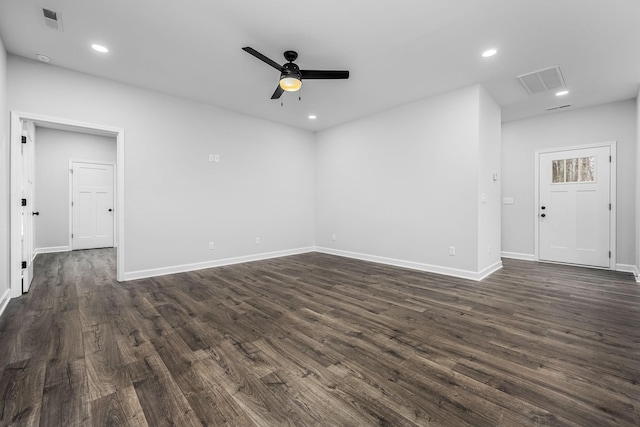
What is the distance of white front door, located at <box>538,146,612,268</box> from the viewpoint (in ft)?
15.7

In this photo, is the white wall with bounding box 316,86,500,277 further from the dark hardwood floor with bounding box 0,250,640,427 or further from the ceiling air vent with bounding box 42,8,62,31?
the ceiling air vent with bounding box 42,8,62,31

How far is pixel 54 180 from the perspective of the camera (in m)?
6.47

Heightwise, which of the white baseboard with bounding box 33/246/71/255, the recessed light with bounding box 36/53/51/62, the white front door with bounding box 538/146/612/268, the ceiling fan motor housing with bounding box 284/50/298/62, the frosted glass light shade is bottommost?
the white baseboard with bounding box 33/246/71/255

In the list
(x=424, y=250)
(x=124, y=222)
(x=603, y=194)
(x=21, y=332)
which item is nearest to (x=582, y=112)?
(x=603, y=194)

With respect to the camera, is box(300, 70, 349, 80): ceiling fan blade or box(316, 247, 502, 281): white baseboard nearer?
box(300, 70, 349, 80): ceiling fan blade

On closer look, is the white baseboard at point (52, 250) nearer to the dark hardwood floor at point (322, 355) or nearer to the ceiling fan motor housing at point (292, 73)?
the dark hardwood floor at point (322, 355)

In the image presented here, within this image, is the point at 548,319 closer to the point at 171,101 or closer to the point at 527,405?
the point at 527,405

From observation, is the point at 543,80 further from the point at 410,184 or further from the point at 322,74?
the point at 322,74

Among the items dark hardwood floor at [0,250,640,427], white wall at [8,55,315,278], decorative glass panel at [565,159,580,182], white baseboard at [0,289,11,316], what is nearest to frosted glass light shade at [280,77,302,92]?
white wall at [8,55,315,278]

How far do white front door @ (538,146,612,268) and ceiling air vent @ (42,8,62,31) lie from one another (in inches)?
295

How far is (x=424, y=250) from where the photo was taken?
466cm

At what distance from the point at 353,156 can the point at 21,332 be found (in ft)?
17.4

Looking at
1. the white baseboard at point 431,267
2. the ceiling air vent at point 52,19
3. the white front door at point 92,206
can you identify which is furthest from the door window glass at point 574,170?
the white front door at point 92,206

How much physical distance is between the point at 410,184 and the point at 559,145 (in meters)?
3.07
